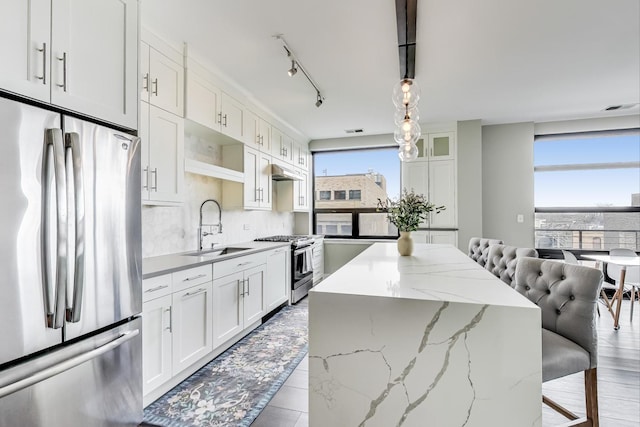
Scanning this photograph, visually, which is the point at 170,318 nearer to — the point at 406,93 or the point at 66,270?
the point at 66,270

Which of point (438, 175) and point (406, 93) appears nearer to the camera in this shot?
point (406, 93)

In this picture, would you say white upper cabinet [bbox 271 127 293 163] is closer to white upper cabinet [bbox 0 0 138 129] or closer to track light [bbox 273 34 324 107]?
track light [bbox 273 34 324 107]

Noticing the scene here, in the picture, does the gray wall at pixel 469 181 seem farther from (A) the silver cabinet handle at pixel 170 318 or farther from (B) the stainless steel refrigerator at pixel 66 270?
(B) the stainless steel refrigerator at pixel 66 270

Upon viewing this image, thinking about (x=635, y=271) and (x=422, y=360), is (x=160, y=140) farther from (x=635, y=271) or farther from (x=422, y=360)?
(x=635, y=271)

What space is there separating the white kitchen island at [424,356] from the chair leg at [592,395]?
652 mm

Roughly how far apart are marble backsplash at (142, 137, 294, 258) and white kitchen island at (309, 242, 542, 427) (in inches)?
76.6

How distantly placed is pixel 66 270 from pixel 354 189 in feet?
15.9

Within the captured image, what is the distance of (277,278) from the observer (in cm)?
372

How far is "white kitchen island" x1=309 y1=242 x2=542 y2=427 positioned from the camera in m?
1.06

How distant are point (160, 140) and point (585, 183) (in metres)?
5.87


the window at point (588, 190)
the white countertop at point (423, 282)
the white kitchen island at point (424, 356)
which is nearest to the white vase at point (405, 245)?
the white countertop at point (423, 282)

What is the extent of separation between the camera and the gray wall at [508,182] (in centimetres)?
480

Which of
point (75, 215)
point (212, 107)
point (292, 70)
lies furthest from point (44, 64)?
point (292, 70)

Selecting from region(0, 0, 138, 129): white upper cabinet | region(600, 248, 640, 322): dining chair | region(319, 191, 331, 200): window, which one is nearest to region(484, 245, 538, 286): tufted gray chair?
region(600, 248, 640, 322): dining chair
